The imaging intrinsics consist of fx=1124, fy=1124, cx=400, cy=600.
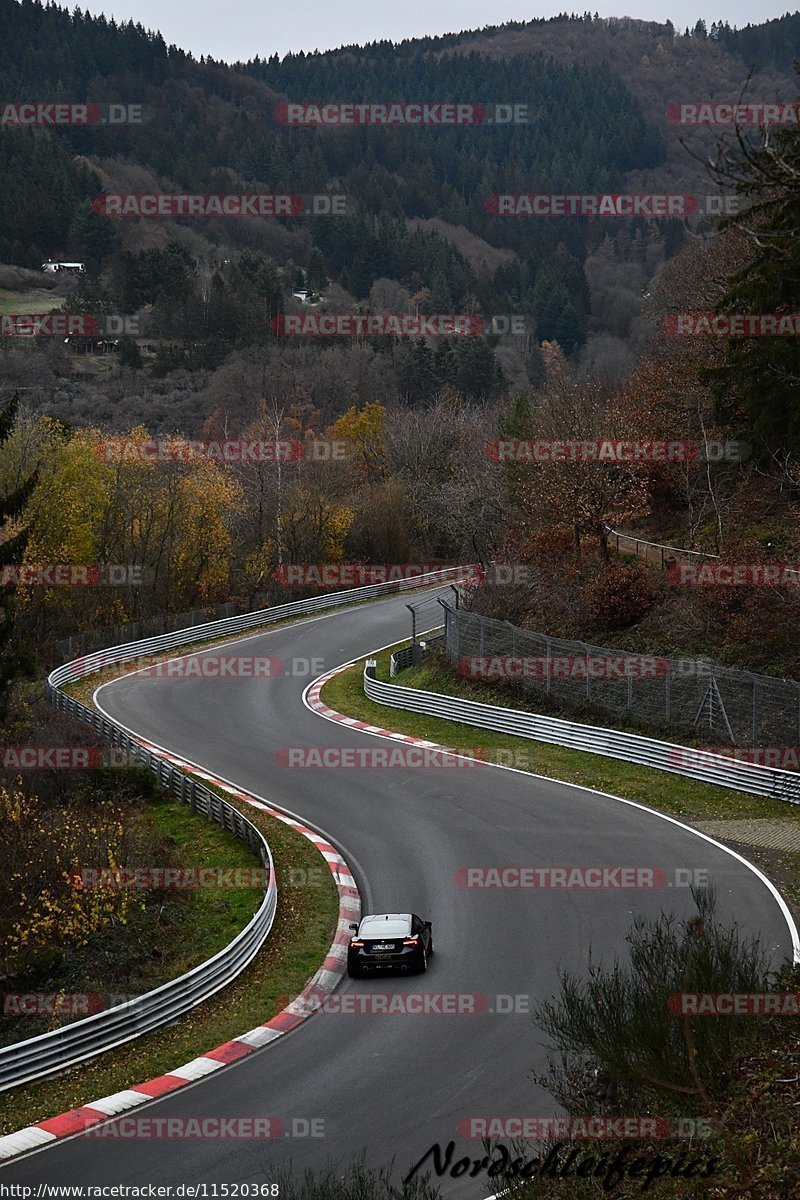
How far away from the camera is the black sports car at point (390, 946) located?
18.0 meters

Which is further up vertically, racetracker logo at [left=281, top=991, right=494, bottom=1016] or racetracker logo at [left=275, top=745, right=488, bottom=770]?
racetracker logo at [left=281, top=991, right=494, bottom=1016]

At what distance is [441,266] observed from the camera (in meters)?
145

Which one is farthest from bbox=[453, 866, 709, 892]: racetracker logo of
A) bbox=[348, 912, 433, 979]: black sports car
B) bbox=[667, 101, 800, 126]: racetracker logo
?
bbox=[667, 101, 800, 126]: racetracker logo

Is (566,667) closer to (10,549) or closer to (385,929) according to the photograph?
(385,929)

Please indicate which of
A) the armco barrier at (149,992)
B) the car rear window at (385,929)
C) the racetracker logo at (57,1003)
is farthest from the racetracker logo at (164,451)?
the car rear window at (385,929)

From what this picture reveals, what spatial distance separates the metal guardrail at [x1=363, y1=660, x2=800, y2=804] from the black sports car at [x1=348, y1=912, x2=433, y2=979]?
11616 millimetres

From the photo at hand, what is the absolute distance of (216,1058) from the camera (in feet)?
51.4

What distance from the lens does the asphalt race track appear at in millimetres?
13023

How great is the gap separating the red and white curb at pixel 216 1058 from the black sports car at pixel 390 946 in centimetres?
63

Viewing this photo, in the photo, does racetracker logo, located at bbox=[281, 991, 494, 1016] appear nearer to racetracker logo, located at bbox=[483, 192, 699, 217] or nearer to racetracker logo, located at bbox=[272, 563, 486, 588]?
racetracker logo, located at bbox=[272, 563, 486, 588]

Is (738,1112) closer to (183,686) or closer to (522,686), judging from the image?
(522,686)

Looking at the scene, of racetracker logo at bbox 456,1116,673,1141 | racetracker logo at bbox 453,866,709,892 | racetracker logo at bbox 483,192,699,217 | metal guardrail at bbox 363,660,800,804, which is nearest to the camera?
racetracker logo at bbox 456,1116,673,1141

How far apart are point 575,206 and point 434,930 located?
189 meters

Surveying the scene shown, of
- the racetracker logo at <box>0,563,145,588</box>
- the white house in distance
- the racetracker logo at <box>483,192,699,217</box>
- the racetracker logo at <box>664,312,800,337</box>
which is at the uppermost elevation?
the racetracker logo at <box>483,192,699,217</box>
